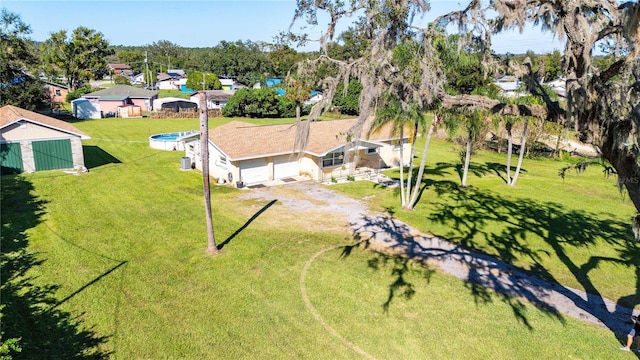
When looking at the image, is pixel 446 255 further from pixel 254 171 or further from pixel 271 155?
pixel 254 171

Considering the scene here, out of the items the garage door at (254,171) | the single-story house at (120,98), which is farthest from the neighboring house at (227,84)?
the garage door at (254,171)

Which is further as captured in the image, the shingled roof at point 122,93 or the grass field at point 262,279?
the shingled roof at point 122,93

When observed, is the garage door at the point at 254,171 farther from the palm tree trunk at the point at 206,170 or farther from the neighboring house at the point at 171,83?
the neighboring house at the point at 171,83

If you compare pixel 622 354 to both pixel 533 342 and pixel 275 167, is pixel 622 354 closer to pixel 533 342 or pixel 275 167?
pixel 533 342

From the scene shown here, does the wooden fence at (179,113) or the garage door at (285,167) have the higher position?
the wooden fence at (179,113)

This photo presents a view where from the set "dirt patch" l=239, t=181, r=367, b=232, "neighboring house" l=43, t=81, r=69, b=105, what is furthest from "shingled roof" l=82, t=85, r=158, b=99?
"dirt patch" l=239, t=181, r=367, b=232

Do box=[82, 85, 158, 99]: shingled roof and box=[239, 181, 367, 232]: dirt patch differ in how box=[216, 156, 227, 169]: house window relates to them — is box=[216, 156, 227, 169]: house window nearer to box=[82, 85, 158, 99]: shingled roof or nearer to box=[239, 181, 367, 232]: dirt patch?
box=[239, 181, 367, 232]: dirt patch

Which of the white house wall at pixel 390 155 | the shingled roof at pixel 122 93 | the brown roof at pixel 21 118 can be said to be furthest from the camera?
the shingled roof at pixel 122 93
